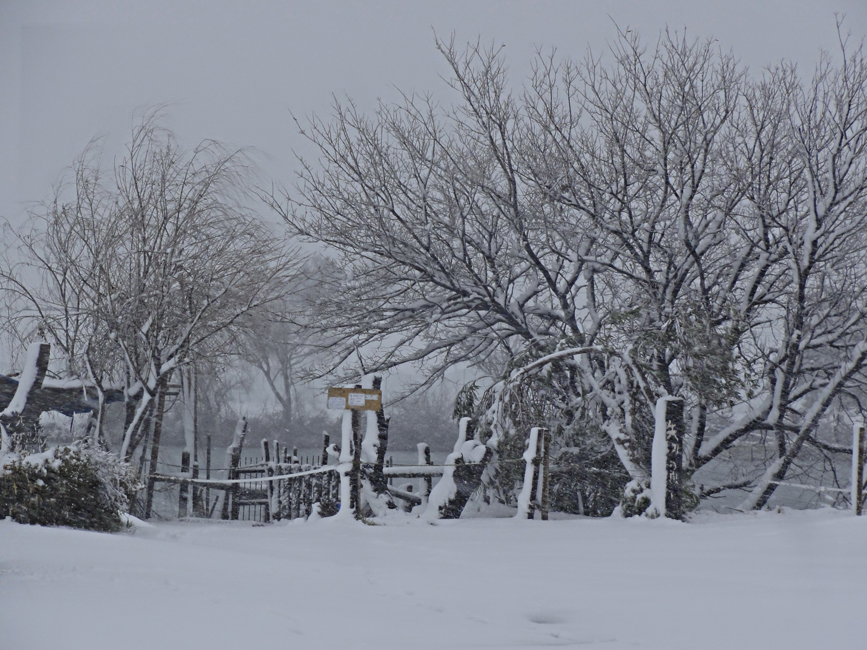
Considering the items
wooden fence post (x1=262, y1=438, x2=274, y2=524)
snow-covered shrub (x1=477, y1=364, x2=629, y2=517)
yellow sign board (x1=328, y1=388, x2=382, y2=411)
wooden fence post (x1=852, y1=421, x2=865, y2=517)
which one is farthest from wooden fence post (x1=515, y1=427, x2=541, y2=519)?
wooden fence post (x1=262, y1=438, x2=274, y2=524)

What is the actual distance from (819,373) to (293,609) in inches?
393

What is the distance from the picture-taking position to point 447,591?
15.9 feet

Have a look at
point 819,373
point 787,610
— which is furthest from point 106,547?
point 819,373

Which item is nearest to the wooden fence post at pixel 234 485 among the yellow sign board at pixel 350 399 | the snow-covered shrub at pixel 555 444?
the yellow sign board at pixel 350 399

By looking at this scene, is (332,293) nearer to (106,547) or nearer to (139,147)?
(139,147)

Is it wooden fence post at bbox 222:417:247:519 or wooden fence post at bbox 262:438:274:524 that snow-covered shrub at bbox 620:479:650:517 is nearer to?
wooden fence post at bbox 262:438:274:524

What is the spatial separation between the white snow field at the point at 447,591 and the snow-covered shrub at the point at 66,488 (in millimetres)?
391

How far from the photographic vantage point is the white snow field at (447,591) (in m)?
3.39

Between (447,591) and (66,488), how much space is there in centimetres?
399

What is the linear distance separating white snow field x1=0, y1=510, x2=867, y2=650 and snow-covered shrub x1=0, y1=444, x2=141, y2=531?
15.4 inches

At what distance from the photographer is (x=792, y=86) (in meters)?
10.6

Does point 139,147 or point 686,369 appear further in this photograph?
point 139,147

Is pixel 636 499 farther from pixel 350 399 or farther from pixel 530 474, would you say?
pixel 350 399

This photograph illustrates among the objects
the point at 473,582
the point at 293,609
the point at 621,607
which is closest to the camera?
the point at 293,609
